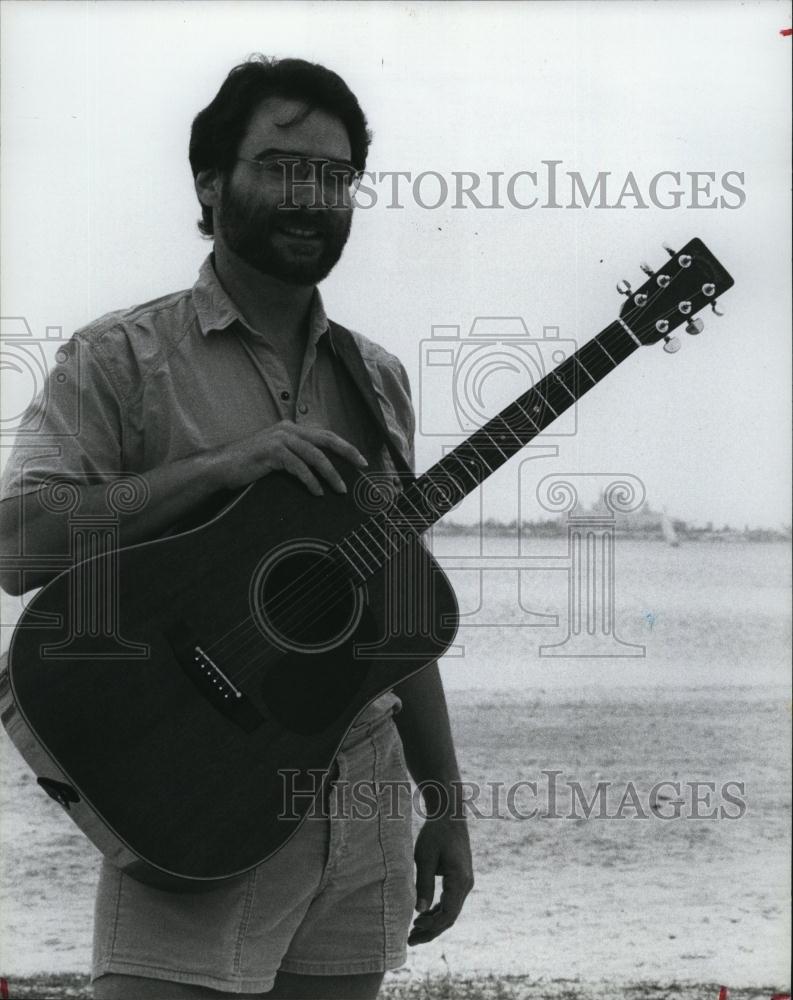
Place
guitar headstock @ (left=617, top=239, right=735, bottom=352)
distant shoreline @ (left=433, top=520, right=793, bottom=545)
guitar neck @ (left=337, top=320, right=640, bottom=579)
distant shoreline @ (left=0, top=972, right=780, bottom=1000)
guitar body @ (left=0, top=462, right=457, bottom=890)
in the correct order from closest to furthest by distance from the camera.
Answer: guitar body @ (left=0, top=462, right=457, bottom=890) < guitar neck @ (left=337, top=320, right=640, bottom=579) < guitar headstock @ (left=617, top=239, right=735, bottom=352) < distant shoreline @ (left=433, top=520, right=793, bottom=545) < distant shoreline @ (left=0, top=972, right=780, bottom=1000)

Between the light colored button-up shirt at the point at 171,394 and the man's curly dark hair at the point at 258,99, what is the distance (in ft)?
0.53

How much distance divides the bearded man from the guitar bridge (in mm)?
124

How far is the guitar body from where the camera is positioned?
123 cm

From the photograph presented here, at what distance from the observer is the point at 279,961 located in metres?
1.29

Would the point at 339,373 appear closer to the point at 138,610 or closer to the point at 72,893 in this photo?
the point at 138,610

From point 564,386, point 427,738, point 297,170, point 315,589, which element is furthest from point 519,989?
point 297,170

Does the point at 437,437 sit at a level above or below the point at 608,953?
above

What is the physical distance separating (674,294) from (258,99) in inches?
22.4

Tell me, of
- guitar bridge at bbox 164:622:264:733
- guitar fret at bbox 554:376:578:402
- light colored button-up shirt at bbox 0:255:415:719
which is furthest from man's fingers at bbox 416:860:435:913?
guitar fret at bbox 554:376:578:402

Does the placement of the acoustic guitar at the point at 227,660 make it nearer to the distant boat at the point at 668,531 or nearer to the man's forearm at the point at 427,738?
the man's forearm at the point at 427,738

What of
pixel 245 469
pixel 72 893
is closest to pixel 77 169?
pixel 245 469

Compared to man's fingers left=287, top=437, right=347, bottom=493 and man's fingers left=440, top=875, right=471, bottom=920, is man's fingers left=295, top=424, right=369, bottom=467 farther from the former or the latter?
man's fingers left=440, top=875, right=471, bottom=920

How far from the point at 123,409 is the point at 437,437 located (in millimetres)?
563

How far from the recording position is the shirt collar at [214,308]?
1393mm
